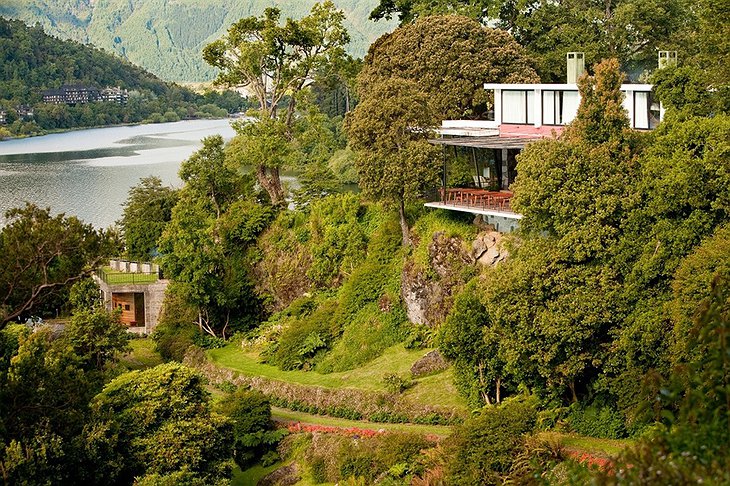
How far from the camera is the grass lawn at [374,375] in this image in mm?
29906

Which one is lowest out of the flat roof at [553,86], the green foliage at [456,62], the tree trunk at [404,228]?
the tree trunk at [404,228]

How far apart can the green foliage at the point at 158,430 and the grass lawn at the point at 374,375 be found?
523 centimetres

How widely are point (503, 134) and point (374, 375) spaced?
8.96m

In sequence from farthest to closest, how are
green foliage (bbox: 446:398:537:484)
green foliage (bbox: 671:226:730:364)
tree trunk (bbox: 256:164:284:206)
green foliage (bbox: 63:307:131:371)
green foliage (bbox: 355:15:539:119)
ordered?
tree trunk (bbox: 256:164:284:206)
green foliage (bbox: 355:15:539:119)
green foliage (bbox: 63:307:131:371)
green foliage (bbox: 671:226:730:364)
green foliage (bbox: 446:398:537:484)

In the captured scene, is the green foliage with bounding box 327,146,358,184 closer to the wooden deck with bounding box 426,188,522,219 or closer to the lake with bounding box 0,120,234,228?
the lake with bounding box 0,120,234,228

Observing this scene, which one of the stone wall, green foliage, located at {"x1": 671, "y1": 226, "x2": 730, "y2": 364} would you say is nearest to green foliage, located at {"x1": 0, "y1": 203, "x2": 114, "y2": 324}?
green foliage, located at {"x1": 671, "y1": 226, "x2": 730, "y2": 364}

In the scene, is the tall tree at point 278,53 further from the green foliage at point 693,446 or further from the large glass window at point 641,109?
the green foliage at point 693,446

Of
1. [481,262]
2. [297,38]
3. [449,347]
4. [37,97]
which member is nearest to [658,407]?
[449,347]

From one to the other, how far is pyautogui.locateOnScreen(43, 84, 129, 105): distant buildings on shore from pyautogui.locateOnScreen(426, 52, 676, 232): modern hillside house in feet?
380

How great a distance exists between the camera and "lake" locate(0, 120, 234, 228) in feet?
235

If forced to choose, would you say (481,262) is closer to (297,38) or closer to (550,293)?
(550,293)

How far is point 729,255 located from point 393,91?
13661 millimetres

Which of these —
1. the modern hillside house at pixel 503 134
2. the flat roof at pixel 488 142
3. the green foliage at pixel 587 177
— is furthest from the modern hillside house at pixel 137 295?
the green foliage at pixel 587 177

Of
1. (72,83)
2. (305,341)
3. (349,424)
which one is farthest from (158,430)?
(72,83)
